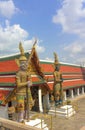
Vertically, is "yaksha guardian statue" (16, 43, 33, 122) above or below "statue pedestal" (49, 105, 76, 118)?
above

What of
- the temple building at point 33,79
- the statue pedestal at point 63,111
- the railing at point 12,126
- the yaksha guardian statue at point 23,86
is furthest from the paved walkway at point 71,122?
the railing at point 12,126

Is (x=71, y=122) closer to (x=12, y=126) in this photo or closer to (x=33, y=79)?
(x=33, y=79)

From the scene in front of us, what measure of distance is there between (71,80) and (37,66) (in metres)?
12.9

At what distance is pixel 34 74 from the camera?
1995 cm

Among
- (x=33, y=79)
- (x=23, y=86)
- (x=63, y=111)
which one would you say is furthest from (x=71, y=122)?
(x=23, y=86)

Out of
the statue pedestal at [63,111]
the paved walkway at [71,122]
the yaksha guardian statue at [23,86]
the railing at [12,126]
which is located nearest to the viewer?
the railing at [12,126]

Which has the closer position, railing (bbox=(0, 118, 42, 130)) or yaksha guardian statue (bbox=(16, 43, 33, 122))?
railing (bbox=(0, 118, 42, 130))

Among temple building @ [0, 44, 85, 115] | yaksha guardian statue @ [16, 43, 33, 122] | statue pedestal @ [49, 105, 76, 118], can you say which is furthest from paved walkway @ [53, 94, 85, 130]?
temple building @ [0, 44, 85, 115]

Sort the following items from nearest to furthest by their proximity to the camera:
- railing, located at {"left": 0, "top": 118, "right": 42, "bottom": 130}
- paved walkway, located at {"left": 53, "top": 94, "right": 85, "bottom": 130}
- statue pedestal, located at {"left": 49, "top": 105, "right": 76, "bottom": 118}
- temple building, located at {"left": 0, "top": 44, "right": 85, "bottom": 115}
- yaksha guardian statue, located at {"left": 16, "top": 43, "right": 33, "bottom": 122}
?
railing, located at {"left": 0, "top": 118, "right": 42, "bottom": 130}
yaksha guardian statue, located at {"left": 16, "top": 43, "right": 33, "bottom": 122}
paved walkway, located at {"left": 53, "top": 94, "right": 85, "bottom": 130}
temple building, located at {"left": 0, "top": 44, "right": 85, "bottom": 115}
statue pedestal, located at {"left": 49, "top": 105, "right": 76, "bottom": 118}

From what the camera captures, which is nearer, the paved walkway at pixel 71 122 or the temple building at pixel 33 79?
the paved walkway at pixel 71 122

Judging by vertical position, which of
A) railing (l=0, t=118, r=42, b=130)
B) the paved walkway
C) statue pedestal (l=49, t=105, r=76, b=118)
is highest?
railing (l=0, t=118, r=42, b=130)

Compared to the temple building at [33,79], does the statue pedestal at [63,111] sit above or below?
below

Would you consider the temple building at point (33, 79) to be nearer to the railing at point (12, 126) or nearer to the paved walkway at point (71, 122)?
the paved walkway at point (71, 122)

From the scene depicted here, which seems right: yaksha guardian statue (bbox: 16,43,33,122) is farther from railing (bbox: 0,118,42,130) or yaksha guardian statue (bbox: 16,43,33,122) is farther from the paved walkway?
railing (bbox: 0,118,42,130)
